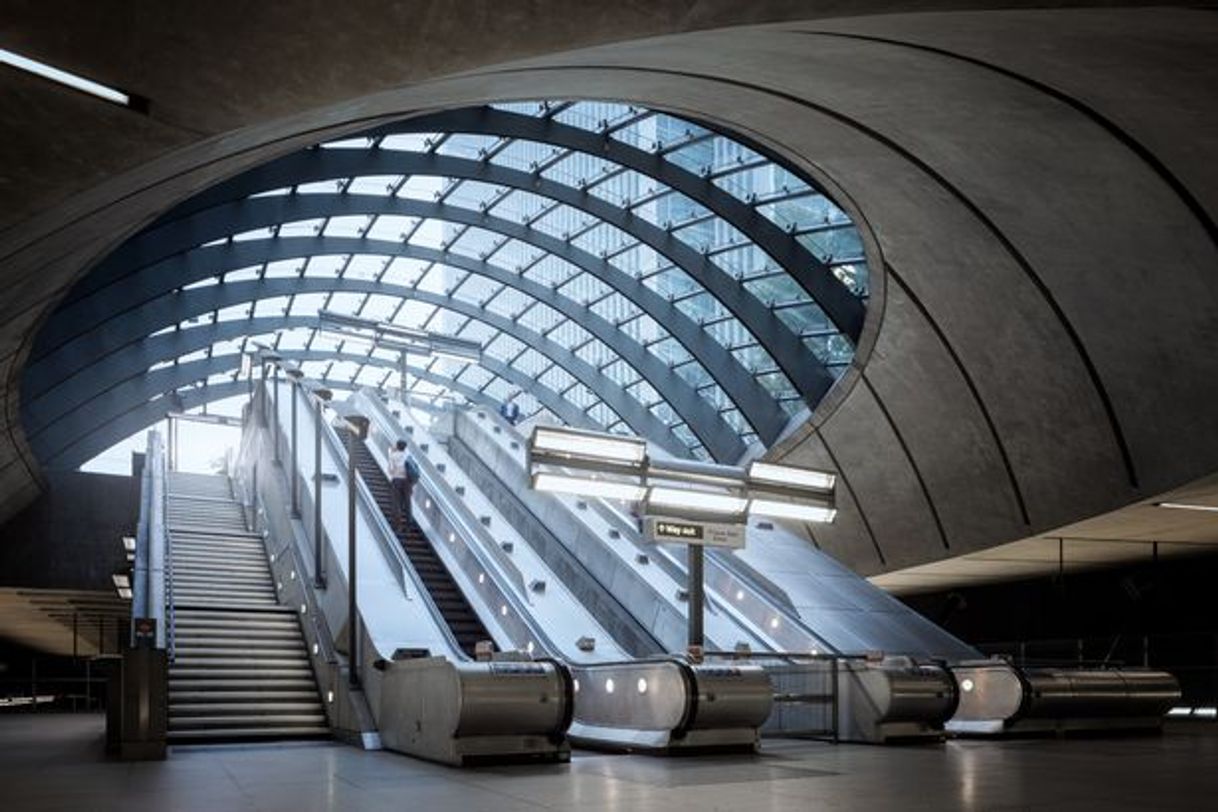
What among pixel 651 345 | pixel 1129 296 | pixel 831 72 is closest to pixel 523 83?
pixel 831 72

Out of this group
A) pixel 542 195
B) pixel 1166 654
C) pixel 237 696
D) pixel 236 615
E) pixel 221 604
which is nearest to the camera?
pixel 237 696

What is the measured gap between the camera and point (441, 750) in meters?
12.0

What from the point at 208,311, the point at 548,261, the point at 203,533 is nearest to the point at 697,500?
the point at 203,533

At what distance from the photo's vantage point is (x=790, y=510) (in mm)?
16453

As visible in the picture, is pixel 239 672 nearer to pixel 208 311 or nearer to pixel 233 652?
pixel 233 652

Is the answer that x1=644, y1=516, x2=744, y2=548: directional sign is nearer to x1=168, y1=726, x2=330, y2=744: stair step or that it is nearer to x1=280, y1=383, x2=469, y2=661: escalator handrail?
x1=280, y1=383, x2=469, y2=661: escalator handrail

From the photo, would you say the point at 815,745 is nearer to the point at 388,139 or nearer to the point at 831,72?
the point at 831,72

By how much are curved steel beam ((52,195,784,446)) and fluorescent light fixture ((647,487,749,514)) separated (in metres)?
18.6

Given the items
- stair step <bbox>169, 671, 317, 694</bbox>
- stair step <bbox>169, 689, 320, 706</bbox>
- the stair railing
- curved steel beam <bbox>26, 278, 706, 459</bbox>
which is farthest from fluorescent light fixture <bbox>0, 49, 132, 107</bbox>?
curved steel beam <bbox>26, 278, 706, 459</bbox>

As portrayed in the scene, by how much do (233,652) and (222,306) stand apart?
2750cm

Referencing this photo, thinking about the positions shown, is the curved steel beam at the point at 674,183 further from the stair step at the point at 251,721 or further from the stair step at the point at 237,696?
the stair step at the point at 251,721

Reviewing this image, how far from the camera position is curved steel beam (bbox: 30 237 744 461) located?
36.5 metres

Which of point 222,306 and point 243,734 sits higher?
point 222,306

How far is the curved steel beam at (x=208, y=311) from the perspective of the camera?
3903 cm
